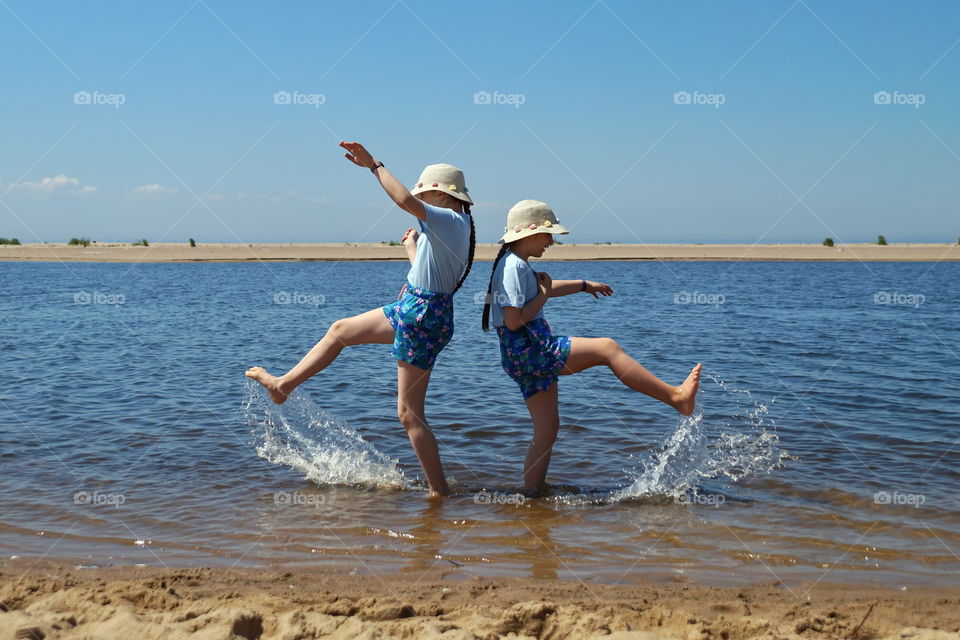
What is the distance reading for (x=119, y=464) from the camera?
6984mm

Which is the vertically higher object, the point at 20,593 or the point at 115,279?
the point at 115,279

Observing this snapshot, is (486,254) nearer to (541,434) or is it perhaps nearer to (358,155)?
(541,434)

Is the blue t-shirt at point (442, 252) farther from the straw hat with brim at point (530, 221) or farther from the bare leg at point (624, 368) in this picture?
the bare leg at point (624, 368)

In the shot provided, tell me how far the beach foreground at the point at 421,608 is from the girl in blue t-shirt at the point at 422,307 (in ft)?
4.90

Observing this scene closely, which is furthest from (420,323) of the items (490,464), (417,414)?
(490,464)

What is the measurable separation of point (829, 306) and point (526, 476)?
17418 mm

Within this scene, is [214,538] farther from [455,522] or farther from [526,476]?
[526,476]

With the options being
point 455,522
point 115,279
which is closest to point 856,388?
point 455,522

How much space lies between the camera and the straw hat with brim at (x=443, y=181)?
5.42 metres

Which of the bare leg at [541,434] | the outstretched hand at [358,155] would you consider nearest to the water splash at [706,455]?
the bare leg at [541,434]

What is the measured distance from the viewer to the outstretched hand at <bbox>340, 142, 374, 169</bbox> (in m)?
4.86

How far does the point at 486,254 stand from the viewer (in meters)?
48.8

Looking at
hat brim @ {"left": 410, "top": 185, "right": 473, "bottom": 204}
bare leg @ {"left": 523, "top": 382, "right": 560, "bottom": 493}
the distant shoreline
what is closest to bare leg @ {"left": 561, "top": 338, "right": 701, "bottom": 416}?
bare leg @ {"left": 523, "top": 382, "right": 560, "bottom": 493}

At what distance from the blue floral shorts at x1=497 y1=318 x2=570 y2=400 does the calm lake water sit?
1.03 meters
